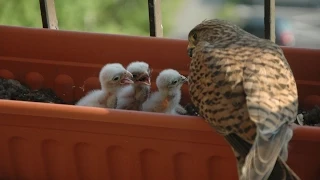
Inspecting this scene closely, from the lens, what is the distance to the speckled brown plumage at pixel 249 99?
1495 millimetres

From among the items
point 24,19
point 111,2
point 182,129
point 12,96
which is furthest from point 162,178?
point 111,2

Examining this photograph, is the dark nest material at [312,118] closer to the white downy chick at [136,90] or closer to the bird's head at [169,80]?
the bird's head at [169,80]

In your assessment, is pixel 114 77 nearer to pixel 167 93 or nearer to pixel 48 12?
pixel 167 93

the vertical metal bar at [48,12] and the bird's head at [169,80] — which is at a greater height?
the vertical metal bar at [48,12]

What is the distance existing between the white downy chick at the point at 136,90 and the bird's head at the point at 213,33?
0.50 ft

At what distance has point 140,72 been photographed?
203cm

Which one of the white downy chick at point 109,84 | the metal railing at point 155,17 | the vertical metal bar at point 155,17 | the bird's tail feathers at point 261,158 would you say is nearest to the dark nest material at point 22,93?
the white downy chick at point 109,84

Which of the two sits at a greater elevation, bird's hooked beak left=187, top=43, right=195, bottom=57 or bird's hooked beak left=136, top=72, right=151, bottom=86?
bird's hooked beak left=187, top=43, right=195, bottom=57

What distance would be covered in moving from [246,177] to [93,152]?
1.71 feet

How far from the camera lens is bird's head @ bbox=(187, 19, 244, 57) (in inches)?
73.5

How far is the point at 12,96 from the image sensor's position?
2188mm

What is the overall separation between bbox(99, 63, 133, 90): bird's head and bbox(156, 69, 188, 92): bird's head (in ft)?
0.29

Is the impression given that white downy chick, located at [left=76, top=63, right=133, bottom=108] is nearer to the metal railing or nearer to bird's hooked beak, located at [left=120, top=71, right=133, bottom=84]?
bird's hooked beak, located at [left=120, top=71, right=133, bottom=84]

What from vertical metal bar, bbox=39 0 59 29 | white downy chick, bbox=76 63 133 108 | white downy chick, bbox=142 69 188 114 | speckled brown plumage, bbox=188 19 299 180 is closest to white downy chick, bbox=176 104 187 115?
white downy chick, bbox=142 69 188 114
